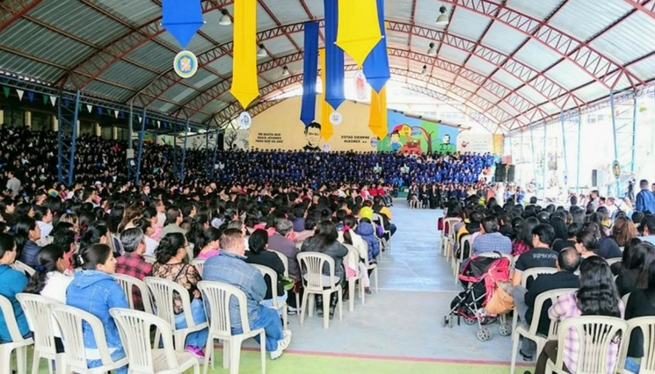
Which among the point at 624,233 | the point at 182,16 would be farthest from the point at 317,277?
the point at 182,16

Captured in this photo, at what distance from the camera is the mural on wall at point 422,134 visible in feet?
94.3

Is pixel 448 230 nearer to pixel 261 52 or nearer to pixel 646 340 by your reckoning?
pixel 646 340

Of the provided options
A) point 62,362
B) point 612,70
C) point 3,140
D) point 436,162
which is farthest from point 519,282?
point 436,162

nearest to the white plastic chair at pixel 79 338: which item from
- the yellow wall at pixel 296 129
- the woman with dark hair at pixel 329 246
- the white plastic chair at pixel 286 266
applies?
the white plastic chair at pixel 286 266

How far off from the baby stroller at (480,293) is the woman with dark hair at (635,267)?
1.10 m

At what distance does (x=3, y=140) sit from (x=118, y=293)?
1454cm

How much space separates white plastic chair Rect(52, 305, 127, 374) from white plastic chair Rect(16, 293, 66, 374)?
5.4 inches

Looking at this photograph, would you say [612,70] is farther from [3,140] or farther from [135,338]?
[3,140]

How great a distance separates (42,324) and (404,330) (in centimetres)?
308

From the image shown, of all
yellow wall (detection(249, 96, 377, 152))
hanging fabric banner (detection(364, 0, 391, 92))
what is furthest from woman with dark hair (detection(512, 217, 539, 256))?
yellow wall (detection(249, 96, 377, 152))

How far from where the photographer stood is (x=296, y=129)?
95.9 ft

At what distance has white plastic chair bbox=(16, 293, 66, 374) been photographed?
3.03 m

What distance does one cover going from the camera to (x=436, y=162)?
1002 inches

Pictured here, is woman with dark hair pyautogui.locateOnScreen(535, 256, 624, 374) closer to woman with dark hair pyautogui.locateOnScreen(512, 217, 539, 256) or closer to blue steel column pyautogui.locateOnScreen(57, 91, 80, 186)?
woman with dark hair pyautogui.locateOnScreen(512, 217, 539, 256)
